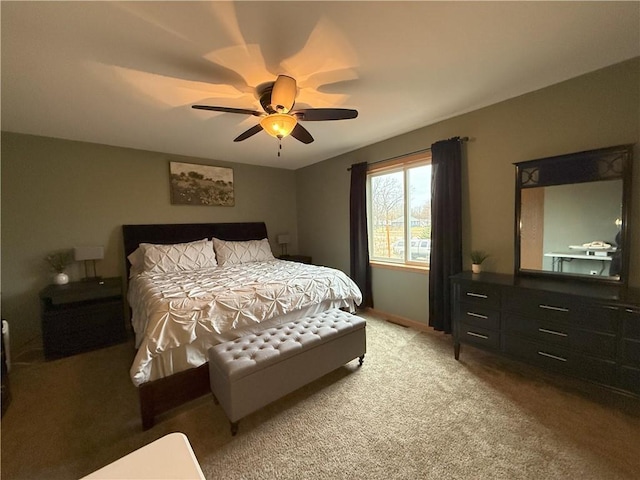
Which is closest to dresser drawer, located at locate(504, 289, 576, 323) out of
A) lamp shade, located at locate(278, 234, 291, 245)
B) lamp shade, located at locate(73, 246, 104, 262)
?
lamp shade, located at locate(278, 234, 291, 245)

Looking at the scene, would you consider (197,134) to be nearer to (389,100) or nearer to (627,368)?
(389,100)

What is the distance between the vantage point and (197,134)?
3.02 metres

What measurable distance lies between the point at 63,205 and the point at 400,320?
440 centimetres

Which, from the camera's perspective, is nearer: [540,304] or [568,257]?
[540,304]

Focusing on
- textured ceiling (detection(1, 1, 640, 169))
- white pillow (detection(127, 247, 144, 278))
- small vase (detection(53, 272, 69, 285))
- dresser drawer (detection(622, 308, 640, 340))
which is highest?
textured ceiling (detection(1, 1, 640, 169))

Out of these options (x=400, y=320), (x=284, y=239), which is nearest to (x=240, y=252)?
(x=284, y=239)

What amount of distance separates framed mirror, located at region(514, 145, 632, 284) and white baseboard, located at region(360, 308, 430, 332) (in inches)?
48.2

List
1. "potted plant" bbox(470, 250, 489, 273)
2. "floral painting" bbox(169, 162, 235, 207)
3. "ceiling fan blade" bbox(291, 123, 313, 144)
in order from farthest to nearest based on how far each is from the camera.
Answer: "floral painting" bbox(169, 162, 235, 207)
"potted plant" bbox(470, 250, 489, 273)
"ceiling fan blade" bbox(291, 123, 313, 144)

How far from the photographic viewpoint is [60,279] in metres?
2.90

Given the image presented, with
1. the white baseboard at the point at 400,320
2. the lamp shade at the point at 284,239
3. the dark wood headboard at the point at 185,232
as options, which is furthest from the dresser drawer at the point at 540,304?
the dark wood headboard at the point at 185,232

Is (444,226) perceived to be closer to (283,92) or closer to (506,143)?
(506,143)

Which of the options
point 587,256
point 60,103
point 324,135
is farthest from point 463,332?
point 60,103

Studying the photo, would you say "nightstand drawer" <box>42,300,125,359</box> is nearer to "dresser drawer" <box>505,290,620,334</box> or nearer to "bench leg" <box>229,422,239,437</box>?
"bench leg" <box>229,422,239,437</box>

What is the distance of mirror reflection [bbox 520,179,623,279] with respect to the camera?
1.95 m
